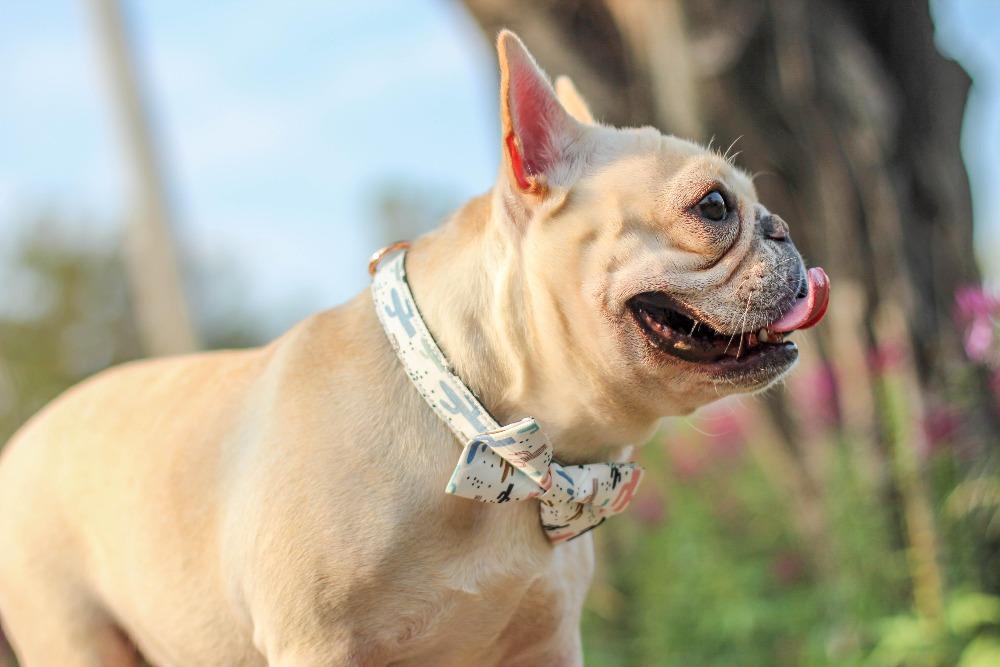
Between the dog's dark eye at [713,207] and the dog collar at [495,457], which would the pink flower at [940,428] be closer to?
the dog collar at [495,457]

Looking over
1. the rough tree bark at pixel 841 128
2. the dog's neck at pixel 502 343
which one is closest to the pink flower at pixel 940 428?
the rough tree bark at pixel 841 128

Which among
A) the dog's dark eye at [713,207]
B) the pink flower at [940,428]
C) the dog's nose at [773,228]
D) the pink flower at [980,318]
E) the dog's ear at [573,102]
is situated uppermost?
the dog's ear at [573,102]

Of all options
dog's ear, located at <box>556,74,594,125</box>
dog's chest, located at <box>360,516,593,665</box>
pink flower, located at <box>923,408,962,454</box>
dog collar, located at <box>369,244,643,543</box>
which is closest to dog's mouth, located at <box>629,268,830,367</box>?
dog collar, located at <box>369,244,643,543</box>

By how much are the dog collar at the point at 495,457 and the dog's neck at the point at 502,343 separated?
0.05 m

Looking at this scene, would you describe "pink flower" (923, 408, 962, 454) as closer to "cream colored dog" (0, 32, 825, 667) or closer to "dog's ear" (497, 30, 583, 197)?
"cream colored dog" (0, 32, 825, 667)

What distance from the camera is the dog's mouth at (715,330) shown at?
2.32 metres

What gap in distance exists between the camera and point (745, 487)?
5.88 metres

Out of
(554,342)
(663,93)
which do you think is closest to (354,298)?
(554,342)

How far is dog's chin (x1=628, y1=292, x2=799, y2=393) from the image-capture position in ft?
7.59

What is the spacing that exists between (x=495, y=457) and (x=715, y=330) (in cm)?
58

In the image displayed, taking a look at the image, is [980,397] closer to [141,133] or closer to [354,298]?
[354,298]

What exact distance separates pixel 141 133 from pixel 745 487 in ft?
21.4

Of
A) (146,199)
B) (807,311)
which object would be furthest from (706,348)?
(146,199)

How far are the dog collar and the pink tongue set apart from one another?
50 cm
